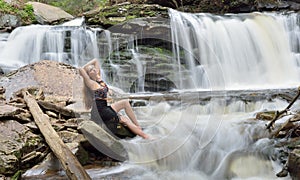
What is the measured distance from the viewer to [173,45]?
28.6 feet

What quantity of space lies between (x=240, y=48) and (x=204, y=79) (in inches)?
78.7

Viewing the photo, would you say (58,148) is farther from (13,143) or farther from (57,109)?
(57,109)

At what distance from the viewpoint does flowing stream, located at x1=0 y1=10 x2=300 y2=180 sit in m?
3.64

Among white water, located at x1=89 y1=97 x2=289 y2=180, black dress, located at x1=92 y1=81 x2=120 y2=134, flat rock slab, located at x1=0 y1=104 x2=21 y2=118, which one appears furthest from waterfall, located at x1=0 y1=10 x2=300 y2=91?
flat rock slab, located at x1=0 y1=104 x2=21 y2=118

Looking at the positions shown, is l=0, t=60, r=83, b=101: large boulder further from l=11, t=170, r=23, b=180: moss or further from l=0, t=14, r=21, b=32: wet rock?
l=0, t=14, r=21, b=32: wet rock

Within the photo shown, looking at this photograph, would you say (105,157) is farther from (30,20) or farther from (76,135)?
(30,20)

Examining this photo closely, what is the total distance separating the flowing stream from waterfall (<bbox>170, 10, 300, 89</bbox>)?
3cm

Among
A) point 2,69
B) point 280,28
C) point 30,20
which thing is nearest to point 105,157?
point 2,69

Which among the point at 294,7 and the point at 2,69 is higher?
the point at 294,7

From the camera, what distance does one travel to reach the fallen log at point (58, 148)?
264cm

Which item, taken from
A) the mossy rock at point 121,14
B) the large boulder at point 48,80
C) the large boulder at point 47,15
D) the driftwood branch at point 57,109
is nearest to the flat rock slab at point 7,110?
the driftwood branch at point 57,109

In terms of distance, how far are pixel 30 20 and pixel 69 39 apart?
3.97 meters

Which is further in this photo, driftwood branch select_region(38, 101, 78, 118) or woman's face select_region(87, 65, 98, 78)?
woman's face select_region(87, 65, 98, 78)

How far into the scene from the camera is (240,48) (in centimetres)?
952
